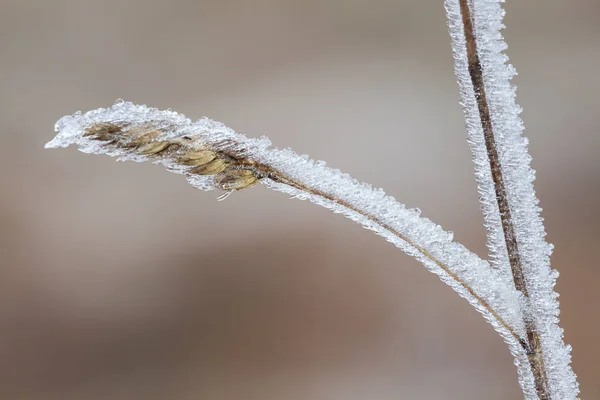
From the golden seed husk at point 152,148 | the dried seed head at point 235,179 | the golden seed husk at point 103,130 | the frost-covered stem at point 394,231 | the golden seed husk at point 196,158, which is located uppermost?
the frost-covered stem at point 394,231

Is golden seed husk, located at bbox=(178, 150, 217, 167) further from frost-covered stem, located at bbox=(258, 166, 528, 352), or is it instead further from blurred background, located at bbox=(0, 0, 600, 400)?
blurred background, located at bbox=(0, 0, 600, 400)

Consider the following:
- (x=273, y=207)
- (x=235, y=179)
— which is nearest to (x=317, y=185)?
(x=235, y=179)

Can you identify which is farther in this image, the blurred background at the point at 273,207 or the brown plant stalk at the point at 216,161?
the blurred background at the point at 273,207

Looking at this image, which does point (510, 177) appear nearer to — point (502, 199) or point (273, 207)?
point (502, 199)

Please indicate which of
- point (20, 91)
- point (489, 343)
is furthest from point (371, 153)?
point (20, 91)

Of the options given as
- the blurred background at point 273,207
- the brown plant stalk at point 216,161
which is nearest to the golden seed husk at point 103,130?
the brown plant stalk at point 216,161

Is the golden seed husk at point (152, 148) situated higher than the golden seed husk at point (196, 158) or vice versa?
the golden seed husk at point (196, 158)

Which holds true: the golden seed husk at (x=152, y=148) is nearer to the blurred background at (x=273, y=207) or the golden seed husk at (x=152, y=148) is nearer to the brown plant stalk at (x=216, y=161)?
the brown plant stalk at (x=216, y=161)

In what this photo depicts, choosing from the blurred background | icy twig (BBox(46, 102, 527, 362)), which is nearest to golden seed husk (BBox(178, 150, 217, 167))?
icy twig (BBox(46, 102, 527, 362))
